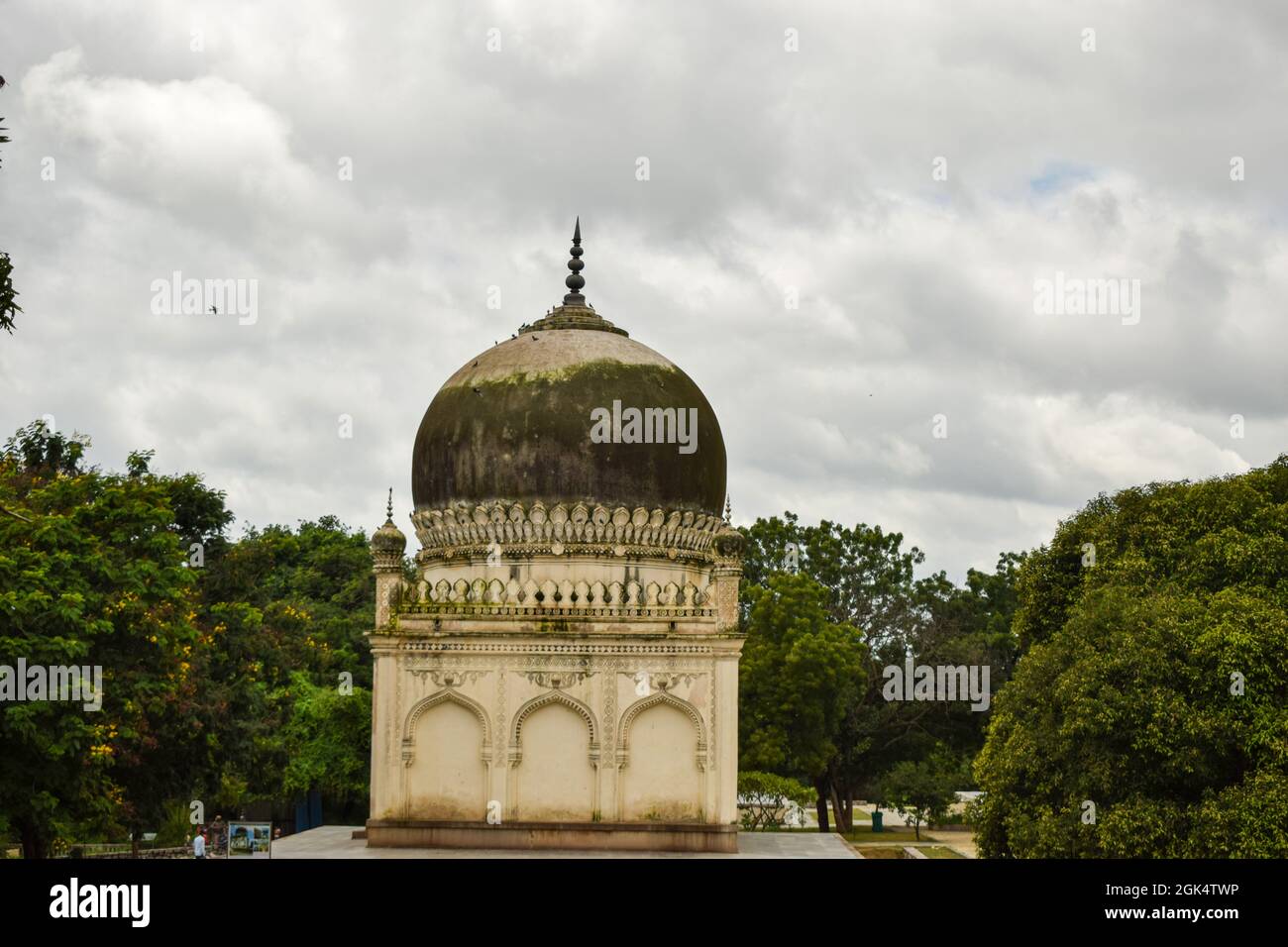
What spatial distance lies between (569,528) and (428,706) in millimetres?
4118

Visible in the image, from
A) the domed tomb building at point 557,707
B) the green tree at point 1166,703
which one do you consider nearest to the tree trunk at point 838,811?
the green tree at point 1166,703

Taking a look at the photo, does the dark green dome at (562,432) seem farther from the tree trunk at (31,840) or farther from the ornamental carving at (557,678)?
the tree trunk at (31,840)

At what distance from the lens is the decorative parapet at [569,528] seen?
27.7 meters

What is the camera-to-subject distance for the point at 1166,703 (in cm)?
2500

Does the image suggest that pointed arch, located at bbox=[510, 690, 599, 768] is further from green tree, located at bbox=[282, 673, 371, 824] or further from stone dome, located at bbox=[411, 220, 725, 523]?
green tree, located at bbox=[282, 673, 371, 824]

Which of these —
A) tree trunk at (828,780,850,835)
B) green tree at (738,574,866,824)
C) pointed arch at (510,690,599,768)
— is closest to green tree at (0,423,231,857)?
pointed arch at (510,690,599,768)

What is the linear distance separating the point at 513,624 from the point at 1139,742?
34.3ft

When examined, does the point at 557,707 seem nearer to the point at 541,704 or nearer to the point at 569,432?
the point at 541,704

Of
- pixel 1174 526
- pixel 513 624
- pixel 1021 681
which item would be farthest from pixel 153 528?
pixel 1174 526

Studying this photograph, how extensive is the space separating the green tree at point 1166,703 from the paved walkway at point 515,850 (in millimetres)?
3599

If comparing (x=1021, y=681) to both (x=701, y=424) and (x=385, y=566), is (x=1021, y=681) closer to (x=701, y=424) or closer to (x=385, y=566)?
(x=701, y=424)

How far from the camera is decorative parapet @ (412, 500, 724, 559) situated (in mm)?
27703

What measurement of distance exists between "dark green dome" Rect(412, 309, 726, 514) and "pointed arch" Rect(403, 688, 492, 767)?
4.05 m

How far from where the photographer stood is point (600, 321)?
3053 centimetres
